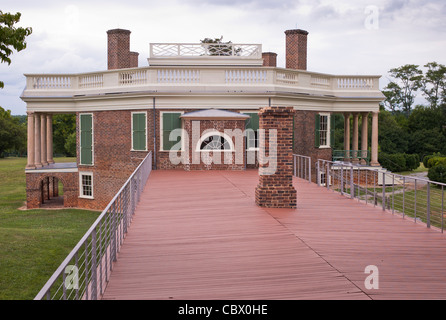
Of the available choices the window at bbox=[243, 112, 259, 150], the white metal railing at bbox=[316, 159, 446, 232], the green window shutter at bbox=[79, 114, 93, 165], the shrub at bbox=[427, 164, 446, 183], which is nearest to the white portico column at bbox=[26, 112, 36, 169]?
the green window shutter at bbox=[79, 114, 93, 165]

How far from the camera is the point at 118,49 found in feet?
97.9

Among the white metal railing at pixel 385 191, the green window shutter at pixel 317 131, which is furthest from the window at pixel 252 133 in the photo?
the green window shutter at pixel 317 131

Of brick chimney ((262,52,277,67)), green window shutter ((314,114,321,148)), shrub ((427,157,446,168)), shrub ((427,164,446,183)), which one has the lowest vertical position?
shrub ((427,164,446,183))

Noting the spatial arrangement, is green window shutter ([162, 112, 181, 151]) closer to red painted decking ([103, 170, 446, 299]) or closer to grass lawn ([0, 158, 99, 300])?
grass lawn ([0, 158, 99, 300])

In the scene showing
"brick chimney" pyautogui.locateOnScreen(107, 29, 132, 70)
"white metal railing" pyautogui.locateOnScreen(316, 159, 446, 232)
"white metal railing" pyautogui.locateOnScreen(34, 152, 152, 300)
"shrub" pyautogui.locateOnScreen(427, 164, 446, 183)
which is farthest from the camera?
"shrub" pyautogui.locateOnScreen(427, 164, 446, 183)

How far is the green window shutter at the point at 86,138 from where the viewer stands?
1003 inches

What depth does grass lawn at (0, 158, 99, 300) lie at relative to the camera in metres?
12.4

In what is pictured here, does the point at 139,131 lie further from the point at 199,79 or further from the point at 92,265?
the point at 92,265

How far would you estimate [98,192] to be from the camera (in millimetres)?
25688

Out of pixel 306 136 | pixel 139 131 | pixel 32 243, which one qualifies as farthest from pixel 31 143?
pixel 306 136

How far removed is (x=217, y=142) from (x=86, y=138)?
8263mm

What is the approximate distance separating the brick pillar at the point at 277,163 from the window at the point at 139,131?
38.7 feet

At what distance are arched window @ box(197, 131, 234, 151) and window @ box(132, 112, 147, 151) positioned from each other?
10.7 feet
